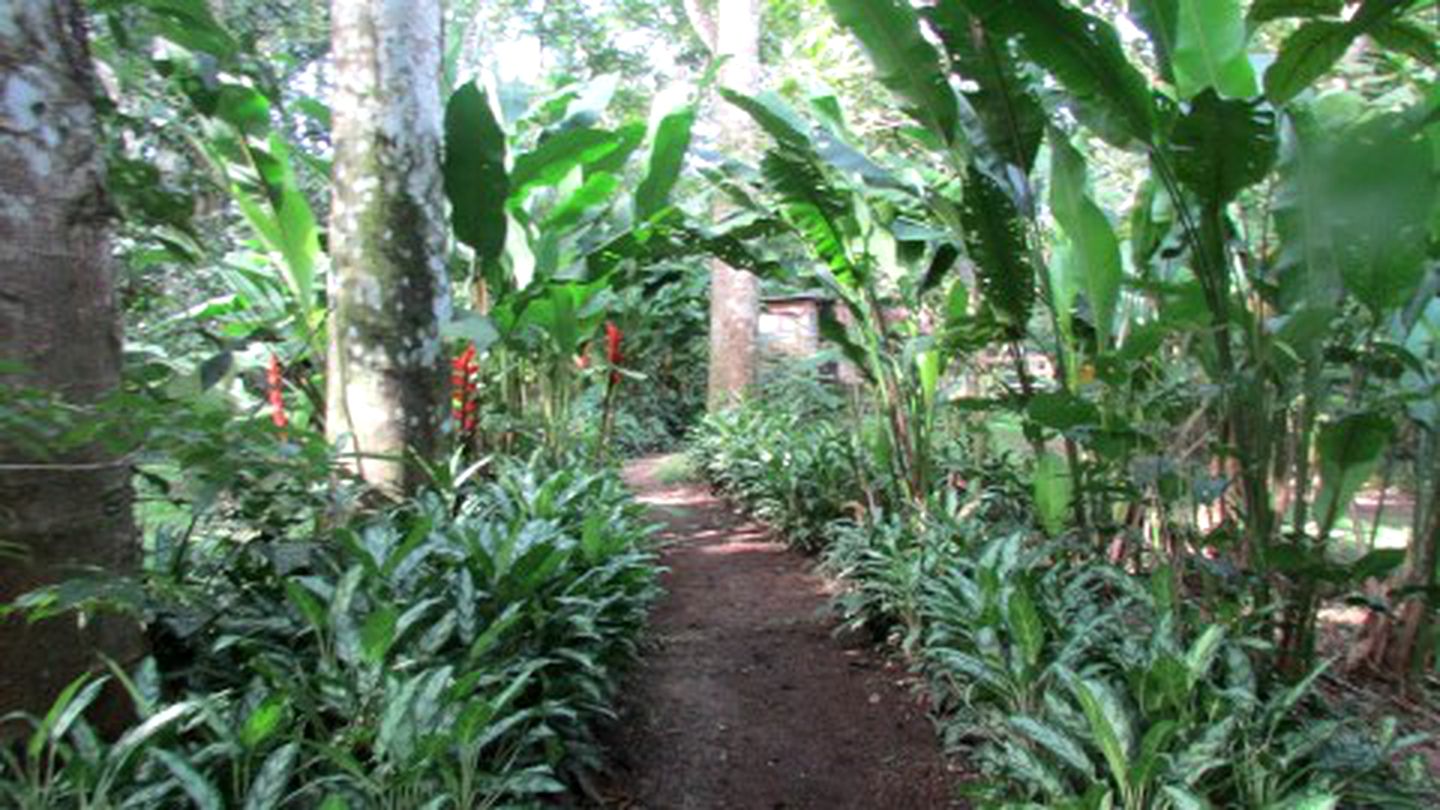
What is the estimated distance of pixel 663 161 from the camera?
456 cm

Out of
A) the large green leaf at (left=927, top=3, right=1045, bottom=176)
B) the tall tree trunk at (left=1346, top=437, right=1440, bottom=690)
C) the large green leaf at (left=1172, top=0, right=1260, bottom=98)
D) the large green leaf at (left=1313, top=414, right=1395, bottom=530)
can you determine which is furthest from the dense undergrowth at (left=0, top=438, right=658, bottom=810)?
the tall tree trunk at (left=1346, top=437, right=1440, bottom=690)

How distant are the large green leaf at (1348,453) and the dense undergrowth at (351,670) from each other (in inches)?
83.0

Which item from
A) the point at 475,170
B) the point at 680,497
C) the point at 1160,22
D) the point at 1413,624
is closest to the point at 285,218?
the point at 475,170

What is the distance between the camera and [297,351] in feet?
12.9

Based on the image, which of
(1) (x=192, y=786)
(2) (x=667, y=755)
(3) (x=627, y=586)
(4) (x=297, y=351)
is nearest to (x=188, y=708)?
(1) (x=192, y=786)

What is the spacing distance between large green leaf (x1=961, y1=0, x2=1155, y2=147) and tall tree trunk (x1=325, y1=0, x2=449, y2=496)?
2.11 m

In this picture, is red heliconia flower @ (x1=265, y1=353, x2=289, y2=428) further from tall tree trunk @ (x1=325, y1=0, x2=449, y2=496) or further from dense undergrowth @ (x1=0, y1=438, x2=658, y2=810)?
dense undergrowth @ (x1=0, y1=438, x2=658, y2=810)

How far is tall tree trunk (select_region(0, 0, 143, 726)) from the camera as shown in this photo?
1703mm

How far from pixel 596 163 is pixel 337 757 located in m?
3.57

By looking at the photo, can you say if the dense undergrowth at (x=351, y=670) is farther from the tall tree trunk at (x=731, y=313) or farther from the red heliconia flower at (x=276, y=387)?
the tall tree trunk at (x=731, y=313)

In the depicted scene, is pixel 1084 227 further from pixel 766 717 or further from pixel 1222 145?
pixel 766 717

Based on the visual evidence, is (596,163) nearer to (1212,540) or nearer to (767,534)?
(767,534)

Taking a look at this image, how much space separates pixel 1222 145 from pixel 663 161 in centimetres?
283

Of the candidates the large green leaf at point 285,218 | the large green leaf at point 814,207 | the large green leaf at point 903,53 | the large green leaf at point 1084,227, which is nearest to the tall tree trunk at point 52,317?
the large green leaf at point 285,218
